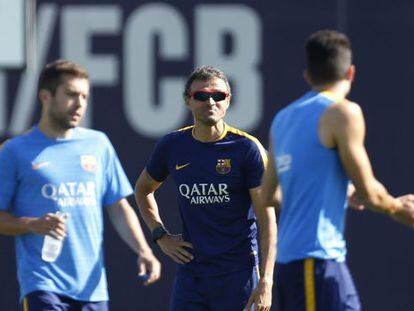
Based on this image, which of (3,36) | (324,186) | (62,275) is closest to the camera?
(324,186)

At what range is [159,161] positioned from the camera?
721cm

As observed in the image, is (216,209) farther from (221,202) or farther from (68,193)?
(68,193)

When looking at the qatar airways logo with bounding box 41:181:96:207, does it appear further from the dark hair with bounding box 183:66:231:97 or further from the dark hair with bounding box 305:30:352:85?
the dark hair with bounding box 305:30:352:85

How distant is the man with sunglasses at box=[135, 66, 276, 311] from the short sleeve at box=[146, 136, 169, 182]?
0.55ft

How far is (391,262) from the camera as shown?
9445 millimetres

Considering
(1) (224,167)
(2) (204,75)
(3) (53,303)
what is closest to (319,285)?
(1) (224,167)

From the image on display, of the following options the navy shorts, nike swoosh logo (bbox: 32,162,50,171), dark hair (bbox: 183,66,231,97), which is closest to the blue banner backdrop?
dark hair (bbox: 183,66,231,97)

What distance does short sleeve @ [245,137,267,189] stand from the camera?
22.7 ft

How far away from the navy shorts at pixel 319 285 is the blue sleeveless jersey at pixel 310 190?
0.12 feet

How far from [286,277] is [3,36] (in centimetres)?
431

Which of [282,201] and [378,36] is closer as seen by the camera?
[282,201]

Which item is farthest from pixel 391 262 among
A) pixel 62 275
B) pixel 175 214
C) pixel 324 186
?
pixel 324 186

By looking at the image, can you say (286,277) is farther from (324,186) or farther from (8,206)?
(8,206)

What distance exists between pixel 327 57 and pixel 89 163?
5.74 feet
